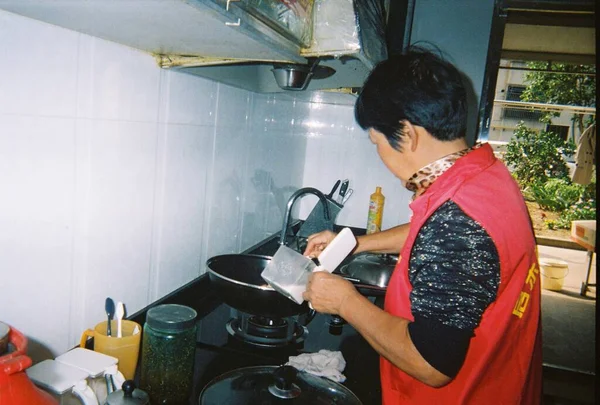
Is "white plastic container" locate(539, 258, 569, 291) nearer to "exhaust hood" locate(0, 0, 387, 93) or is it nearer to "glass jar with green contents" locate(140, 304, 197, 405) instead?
"exhaust hood" locate(0, 0, 387, 93)

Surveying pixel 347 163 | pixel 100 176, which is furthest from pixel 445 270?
Answer: pixel 347 163

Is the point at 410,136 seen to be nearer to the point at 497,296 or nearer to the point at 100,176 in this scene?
the point at 497,296

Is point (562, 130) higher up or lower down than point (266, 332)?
higher up

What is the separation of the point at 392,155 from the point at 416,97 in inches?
6.4

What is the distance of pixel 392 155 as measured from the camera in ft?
3.43

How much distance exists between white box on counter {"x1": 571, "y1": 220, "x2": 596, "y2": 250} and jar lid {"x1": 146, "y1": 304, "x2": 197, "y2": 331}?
18.5 ft

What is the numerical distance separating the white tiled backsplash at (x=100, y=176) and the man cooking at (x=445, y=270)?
0.58 m

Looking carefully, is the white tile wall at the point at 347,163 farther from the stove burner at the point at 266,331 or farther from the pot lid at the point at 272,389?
the pot lid at the point at 272,389

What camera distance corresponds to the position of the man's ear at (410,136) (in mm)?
973

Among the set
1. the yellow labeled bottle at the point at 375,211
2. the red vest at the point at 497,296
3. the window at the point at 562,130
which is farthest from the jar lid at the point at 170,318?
the window at the point at 562,130

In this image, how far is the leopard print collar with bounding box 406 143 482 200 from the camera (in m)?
0.97

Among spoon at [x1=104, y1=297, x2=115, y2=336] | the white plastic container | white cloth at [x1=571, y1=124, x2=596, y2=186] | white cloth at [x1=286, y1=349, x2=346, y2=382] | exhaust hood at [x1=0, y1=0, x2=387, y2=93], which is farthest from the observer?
white cloth at [x1=571, y1=124, x2=596, y2=186]

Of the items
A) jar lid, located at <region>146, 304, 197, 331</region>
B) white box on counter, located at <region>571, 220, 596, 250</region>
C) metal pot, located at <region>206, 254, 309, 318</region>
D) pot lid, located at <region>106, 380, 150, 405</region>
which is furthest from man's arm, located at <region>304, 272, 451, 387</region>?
white box on counter, located at <region>571, 220, 596, 250</region>

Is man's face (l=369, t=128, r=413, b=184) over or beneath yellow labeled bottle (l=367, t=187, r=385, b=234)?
over
